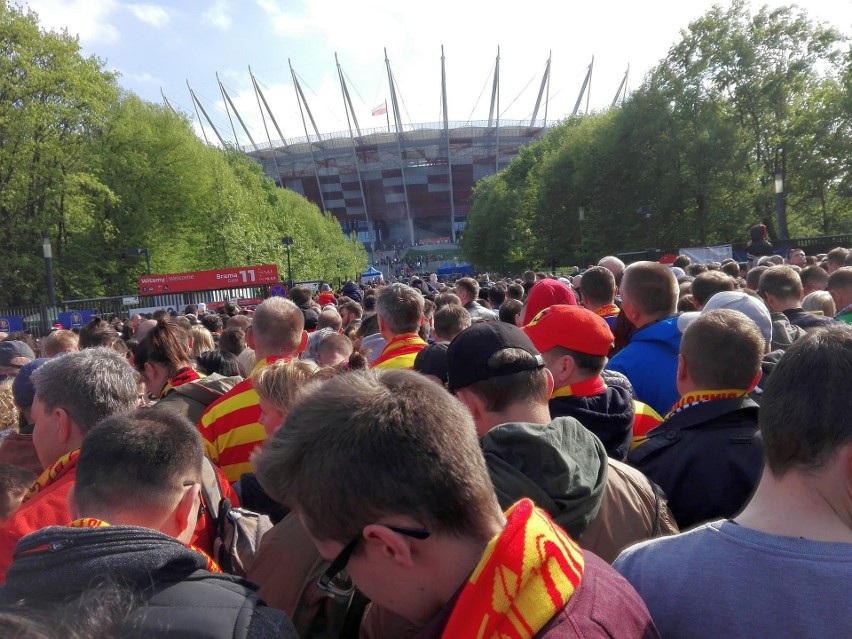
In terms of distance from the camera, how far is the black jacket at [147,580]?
4.89 ft

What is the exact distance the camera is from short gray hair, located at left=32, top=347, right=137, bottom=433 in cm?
278

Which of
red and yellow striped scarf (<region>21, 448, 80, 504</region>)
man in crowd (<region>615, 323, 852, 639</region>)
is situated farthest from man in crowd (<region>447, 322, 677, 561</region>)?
red and yellow striped scarf (<region>21, 448, 80, 504</region>)

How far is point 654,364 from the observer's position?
4117 mm

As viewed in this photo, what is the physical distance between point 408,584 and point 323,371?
5.70 feet

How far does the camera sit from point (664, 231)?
127 ft

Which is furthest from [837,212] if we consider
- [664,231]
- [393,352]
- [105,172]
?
[393,352]

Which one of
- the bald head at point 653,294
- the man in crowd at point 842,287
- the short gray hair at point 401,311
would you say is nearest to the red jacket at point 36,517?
the short gray hair at point 401,311

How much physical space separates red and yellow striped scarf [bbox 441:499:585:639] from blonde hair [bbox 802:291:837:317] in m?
5.34

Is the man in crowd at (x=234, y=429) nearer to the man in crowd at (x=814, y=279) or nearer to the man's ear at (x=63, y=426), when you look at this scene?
the man's ear at (x=63, y=426)

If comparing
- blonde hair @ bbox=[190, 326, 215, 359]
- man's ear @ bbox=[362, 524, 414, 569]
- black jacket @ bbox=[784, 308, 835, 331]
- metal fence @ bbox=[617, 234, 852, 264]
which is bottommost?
metal fence @ bbox=[617, 234, 852, 264]

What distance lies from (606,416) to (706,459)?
1.49 ft

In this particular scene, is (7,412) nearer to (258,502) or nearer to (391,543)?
(258,502)

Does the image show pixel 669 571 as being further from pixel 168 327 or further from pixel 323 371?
pixel 168 327

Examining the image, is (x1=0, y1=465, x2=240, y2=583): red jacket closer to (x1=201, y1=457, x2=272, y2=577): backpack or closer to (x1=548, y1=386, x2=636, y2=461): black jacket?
(x1=201, y1=457, x2=272, y2=577): backpack
